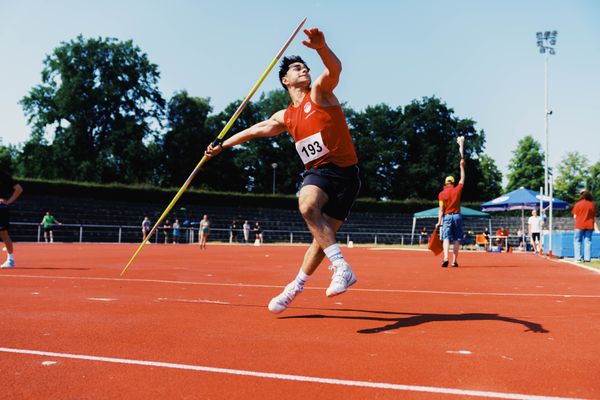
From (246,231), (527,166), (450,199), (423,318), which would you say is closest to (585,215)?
(450,199)

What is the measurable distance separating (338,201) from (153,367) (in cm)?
212

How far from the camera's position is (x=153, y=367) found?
2.92 metres

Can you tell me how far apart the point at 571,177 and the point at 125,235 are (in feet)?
254

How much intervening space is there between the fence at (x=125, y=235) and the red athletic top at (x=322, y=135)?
23111mm

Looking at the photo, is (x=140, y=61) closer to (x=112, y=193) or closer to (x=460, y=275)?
(x=112, y=193)

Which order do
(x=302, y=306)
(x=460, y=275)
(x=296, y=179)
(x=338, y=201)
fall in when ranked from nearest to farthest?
1. (x=338, y=201)
2. (x=302, y=306)
3. (x=460, y=275)
4. (x=296, y=179)

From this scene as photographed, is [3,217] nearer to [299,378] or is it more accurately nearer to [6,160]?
[299,378]

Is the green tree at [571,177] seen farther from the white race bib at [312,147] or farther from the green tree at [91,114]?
the white race bib at [312,147]

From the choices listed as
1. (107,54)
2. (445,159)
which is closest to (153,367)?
(107,54)

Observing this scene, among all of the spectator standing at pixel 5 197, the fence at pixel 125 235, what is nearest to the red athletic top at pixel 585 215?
the spectator standing at pixel 5 197

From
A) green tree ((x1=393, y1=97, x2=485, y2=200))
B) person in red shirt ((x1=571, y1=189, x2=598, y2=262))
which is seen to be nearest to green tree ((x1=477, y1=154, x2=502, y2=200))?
green tree ((x1=393, y1=97, x2=485, y2=200))

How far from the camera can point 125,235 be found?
113 ft

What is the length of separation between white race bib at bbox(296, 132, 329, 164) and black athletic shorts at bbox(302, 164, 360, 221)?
4.1 inches

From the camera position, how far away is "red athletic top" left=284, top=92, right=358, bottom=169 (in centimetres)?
438
